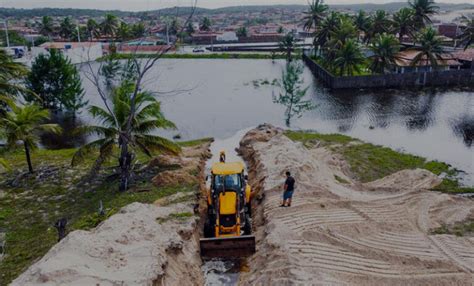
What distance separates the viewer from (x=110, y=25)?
3031 inches

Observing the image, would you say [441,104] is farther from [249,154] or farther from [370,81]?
[249,154]

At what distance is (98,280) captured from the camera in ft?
31.8

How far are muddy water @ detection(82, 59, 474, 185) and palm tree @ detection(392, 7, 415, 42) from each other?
52.5 feet

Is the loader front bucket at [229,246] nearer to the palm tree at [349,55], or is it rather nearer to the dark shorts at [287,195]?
the dark shorts at [287,195]

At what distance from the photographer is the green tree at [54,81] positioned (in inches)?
1334

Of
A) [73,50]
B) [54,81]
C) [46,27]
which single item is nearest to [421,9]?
[54,81]

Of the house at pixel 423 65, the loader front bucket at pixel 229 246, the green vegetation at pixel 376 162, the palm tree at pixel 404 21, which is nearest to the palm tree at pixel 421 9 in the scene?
the palm tree at pixel 404 21

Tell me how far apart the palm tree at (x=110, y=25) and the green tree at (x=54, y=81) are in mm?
44106

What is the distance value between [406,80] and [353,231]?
36.5 meters

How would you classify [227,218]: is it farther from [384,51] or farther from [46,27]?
[46,27]

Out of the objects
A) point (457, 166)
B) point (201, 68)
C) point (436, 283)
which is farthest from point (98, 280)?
point (201, 68)

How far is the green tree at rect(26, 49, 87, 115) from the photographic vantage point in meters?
33.9

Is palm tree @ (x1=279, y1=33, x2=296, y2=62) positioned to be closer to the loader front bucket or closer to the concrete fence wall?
the concrete fence wall

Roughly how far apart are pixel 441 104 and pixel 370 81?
877 centimetres
